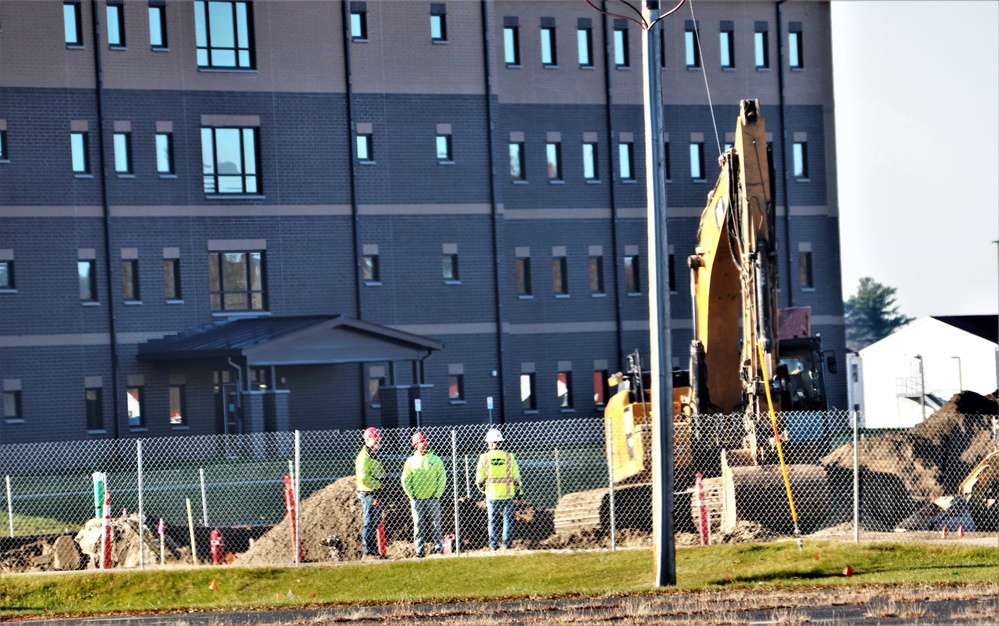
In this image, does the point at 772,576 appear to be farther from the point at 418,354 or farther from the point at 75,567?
the point at 418,354

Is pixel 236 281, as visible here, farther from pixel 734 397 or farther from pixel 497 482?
pixel 497 482

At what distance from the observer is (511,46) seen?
50.7 metres

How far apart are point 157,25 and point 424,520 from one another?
27997 millimetres

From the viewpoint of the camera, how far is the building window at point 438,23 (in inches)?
1924

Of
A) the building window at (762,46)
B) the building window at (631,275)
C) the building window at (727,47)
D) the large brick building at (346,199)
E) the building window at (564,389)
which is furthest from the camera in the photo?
the building window at (762,46)

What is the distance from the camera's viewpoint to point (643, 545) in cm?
2288

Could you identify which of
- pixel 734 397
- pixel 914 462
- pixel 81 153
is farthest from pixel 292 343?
pixel 914 462

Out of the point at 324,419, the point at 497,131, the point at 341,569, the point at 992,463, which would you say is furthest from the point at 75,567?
the point at 497,131

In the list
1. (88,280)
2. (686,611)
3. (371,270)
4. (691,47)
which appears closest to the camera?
(686,611)

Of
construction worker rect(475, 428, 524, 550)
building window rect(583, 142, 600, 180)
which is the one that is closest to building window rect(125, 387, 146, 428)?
building window rect(583, 142, 600, 180)

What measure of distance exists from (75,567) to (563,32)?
30187 mm

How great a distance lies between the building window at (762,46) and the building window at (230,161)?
16.5 metres

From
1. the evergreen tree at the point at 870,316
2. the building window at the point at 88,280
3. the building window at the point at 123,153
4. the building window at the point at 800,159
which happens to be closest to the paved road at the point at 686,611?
the building window at the point at 88,280

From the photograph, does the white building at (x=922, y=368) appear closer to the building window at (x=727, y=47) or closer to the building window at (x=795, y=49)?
the building window at (x=795, y=49)
